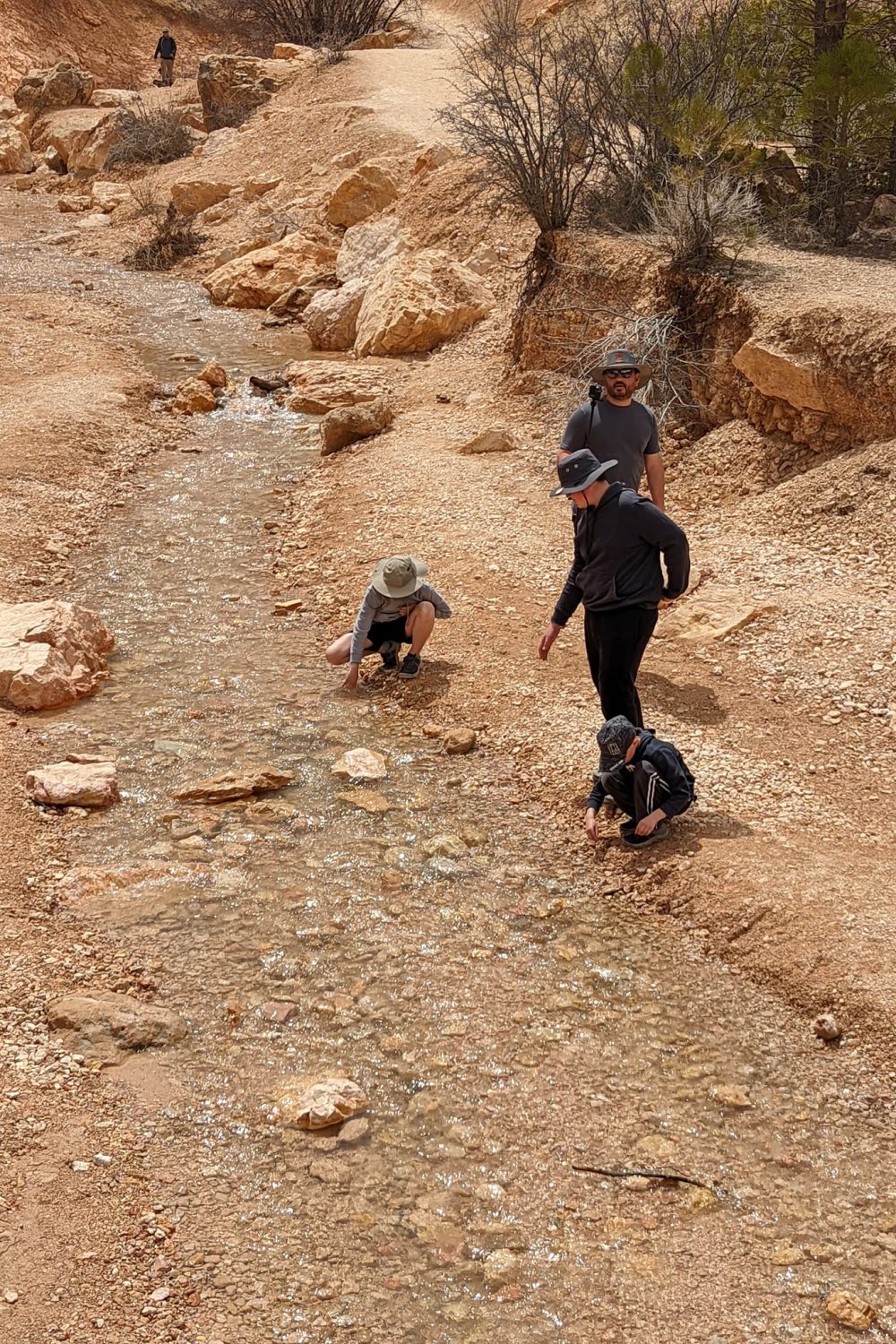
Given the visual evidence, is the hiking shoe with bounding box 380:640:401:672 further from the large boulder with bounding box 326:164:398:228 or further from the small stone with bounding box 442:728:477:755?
the large boulder with bounding box 326:164:398:228

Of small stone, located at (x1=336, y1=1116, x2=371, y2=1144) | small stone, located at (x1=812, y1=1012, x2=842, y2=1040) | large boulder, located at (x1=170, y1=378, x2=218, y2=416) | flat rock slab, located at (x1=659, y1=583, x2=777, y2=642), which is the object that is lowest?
small stone, located at (x1=336, y1=1116, x2=371, y2=1144)

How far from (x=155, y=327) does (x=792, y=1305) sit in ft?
42.2

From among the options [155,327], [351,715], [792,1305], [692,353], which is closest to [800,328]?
[692,353]

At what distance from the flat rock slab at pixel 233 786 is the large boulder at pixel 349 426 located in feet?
16.7

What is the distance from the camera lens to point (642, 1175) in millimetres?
3670

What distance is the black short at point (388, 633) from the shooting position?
6855 millimetres

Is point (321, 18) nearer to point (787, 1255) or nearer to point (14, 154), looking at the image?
point (14, 154)

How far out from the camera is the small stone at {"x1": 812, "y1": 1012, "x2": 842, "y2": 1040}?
4.11 m

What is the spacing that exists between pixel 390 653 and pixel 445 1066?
3.11 m

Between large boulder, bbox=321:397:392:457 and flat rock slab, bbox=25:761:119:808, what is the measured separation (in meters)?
5.18

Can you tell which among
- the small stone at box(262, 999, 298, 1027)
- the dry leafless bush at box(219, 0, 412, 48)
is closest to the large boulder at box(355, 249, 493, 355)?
the small stone at box(262, 999, 298, 1027)

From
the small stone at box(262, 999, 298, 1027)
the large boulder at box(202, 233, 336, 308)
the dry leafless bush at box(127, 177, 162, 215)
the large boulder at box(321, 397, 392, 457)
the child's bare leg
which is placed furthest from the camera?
the dry leafless bush at box(127, 177, 162, 215)

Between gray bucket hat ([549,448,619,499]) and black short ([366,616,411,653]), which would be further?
black short ([366,616,411,653])

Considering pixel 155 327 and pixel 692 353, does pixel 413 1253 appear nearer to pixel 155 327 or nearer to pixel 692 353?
→ pixel 692 353
